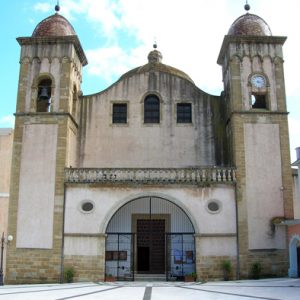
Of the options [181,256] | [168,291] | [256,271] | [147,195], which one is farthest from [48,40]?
[256,271]

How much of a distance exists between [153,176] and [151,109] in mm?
4212

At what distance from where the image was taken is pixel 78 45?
2209 cm

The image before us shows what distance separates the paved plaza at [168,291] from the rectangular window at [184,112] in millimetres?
8062

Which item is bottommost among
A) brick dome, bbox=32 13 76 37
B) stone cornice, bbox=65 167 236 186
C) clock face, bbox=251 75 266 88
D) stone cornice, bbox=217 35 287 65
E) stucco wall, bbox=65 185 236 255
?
stucco wall, bbox=65 185 236 255

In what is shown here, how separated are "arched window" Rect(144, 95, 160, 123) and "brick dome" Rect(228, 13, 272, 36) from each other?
5.05m

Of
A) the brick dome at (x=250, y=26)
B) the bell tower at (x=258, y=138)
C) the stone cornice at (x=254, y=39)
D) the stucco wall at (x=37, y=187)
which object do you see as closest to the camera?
the bell tower at (x=258, y=138)

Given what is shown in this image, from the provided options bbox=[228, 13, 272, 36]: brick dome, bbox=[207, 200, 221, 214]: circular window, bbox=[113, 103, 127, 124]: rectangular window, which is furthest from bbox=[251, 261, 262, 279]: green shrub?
bbox=[228, 13, 272, 36]: brick dome

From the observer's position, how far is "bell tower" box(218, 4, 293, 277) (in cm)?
1898

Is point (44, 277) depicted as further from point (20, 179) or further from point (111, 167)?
point (111, 167)

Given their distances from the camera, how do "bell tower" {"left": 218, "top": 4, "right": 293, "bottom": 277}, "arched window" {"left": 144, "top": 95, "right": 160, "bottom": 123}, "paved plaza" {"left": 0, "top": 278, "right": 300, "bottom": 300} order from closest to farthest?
"paved plaza" {"left": 0, "top": 278, "right": 300, "bottom": 300}
"bell tower" {"left": 218, "top": 4, "right": 293, "bottom": 277}
"arched window" {"left": 144, "top": 95, "right": 160, "bottom": 123}

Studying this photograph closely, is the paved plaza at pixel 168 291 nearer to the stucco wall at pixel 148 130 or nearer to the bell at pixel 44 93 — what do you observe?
the stucco wall at pixel 148 130

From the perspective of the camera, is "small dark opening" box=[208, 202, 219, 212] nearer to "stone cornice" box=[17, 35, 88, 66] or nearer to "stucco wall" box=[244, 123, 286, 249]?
"stucco wall" box=[244, 123, 286, 249]

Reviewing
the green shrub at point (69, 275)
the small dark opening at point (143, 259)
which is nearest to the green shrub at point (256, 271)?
the small dark opening at point (143, 259)

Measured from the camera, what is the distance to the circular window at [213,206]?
19.3 metres
